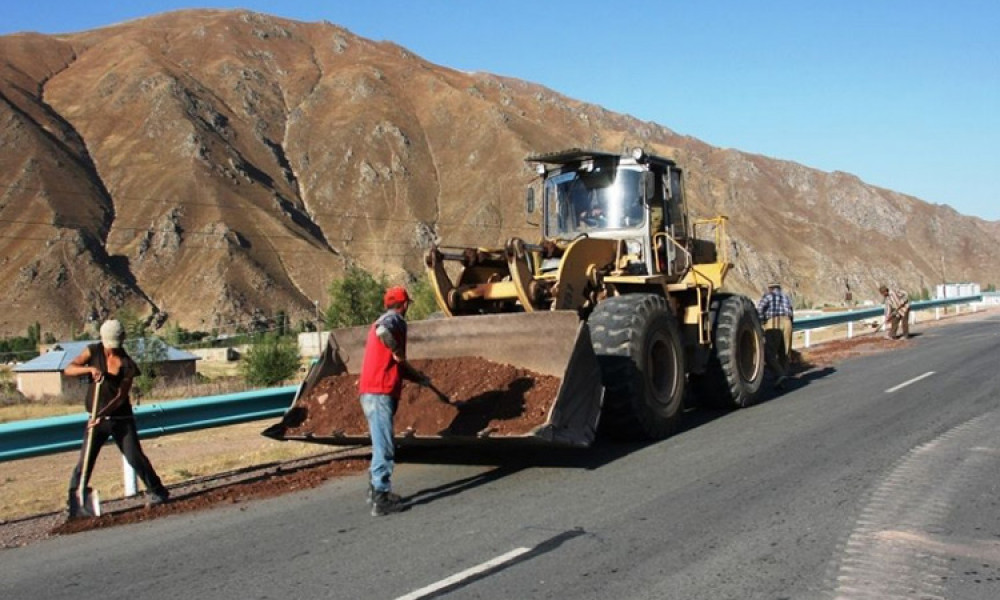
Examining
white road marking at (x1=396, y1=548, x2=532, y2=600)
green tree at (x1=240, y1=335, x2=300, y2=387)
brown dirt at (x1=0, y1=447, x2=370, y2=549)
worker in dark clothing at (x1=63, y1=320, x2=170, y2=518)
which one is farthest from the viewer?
green tree at (x1=240, y1=335, x2=300, y2=387)

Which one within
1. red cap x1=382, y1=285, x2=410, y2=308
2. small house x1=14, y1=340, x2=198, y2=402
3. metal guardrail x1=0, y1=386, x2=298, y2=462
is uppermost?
red cap x1=382, y1=285, x2=410, y2=308

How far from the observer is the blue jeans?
6879 millimetres

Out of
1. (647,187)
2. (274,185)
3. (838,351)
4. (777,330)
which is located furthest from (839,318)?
(274,185)

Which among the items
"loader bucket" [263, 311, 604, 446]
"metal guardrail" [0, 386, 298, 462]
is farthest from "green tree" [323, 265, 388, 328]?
"loader bucket" [263, 311, 604, 446]

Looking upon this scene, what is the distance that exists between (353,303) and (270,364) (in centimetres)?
1960

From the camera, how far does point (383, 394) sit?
7055 mm

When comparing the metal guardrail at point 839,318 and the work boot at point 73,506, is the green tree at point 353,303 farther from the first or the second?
the work boot at point 73,506

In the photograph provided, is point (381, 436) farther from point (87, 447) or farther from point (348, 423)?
point (87, 447)

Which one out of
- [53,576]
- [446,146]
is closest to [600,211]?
[53,576]

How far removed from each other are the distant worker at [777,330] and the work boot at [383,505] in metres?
8.12

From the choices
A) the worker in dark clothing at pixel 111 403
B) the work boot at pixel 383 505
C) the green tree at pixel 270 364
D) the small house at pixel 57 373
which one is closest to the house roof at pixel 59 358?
the small house at pixel 57 373

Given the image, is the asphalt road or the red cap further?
the red cap

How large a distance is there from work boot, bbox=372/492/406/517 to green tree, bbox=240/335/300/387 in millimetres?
33199

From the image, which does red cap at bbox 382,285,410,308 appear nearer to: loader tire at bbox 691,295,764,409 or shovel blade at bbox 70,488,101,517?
shovel blade at bbox 70,488,101,517
